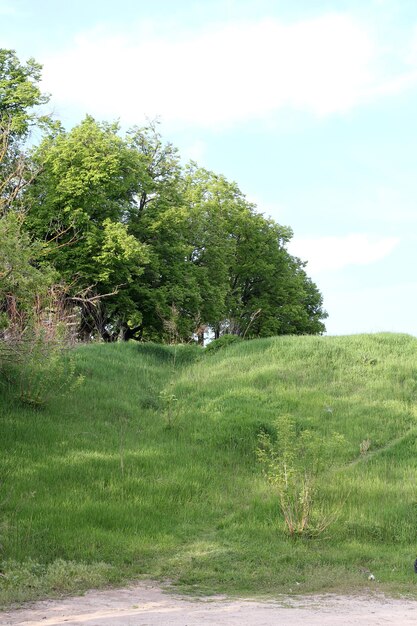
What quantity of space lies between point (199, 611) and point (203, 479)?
684 centimetres

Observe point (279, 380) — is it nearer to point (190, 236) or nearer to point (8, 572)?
point (8, 572)

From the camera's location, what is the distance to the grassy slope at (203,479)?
11.1 meters

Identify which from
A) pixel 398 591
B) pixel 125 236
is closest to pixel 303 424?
pixel 398 591

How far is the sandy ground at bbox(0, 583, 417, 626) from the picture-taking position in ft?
26.2

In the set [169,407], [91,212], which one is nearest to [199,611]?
[169,407]

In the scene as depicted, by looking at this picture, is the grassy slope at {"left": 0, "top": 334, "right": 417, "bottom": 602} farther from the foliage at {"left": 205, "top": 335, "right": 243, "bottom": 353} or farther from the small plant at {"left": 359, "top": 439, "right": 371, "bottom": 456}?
the foliage at {"left": 205, "top": 335, "right": 243, "bottom": 353}

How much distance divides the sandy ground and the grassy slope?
2.13 feet

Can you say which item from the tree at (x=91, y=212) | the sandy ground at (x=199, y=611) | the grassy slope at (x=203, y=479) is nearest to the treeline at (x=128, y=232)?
the tree at (x=91, y=212)

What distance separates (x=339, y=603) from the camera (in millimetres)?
9461

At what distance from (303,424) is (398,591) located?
8.48 m

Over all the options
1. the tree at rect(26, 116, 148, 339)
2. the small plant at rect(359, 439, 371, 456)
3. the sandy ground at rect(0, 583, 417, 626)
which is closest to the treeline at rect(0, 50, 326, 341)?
the tree at rect(26, 116, 148, 339)

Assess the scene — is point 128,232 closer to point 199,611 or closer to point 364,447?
point 364,447

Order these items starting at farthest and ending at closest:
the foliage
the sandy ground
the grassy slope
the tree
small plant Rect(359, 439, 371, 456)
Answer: the tree < the foliage < small plant Rect(359, 439, 371, 456) < the grassy slope < the sandy ground

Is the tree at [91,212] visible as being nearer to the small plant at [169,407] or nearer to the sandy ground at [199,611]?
the small plant at [169,407]
